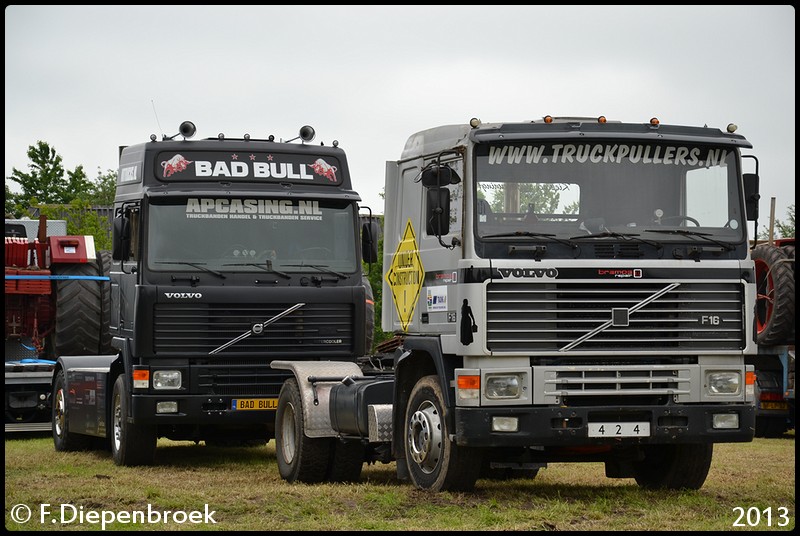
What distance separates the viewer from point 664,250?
11648mm

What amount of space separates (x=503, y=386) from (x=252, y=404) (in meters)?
4.71

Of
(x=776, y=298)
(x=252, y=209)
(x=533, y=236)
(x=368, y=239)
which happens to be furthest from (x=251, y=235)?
(x=776, y=298)

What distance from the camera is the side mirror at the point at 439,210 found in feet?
37.9

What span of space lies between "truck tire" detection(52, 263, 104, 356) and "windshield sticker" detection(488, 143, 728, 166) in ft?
33.8

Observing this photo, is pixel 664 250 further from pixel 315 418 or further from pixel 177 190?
pixel 177 190

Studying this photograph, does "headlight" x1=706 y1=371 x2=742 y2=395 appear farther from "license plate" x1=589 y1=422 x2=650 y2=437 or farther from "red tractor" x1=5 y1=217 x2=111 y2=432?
"red tractor" x1=5 y1=217 x2=111 y2=432

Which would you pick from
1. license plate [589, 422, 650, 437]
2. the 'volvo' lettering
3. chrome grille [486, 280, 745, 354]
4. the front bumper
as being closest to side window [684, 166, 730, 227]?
chrome grille [486, 280, 745, 354]

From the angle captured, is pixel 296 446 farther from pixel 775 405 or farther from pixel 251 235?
pixel 775 405

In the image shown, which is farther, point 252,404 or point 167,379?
point 252,404

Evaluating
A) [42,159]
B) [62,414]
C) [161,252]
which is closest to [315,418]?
[161,252]

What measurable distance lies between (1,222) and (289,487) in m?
3.86

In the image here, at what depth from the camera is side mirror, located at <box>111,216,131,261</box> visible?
15516 millimetres

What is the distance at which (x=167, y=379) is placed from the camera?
15203mm

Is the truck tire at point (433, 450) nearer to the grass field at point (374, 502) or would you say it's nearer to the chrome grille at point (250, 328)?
the grass field at point (374, 502)
